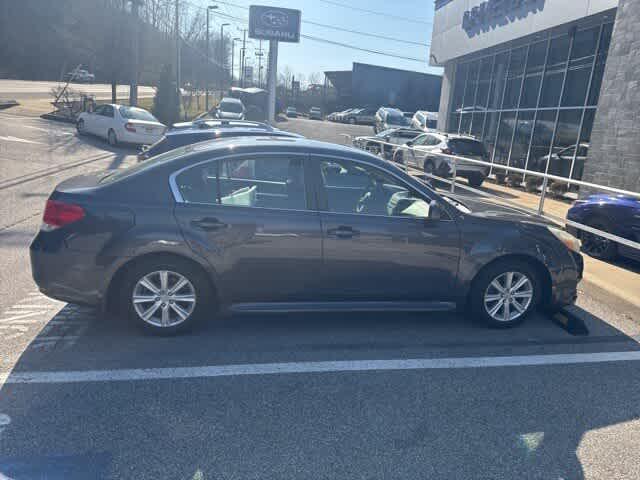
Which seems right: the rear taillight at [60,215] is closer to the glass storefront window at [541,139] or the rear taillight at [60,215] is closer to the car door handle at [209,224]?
the car door handle at [209,224]

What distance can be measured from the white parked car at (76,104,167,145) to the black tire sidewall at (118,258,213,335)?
553 inches

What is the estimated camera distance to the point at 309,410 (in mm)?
3270

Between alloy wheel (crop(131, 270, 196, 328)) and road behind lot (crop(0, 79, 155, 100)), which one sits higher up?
road behind lot (crop(0, 79, 155, 100))

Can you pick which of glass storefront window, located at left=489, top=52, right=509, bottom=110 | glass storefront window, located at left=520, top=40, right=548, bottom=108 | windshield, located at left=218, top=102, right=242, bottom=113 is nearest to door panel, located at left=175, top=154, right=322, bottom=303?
glass storefront window, located at left=520, top=40, right=548, bottom=108

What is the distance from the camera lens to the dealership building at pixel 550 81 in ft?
36.7

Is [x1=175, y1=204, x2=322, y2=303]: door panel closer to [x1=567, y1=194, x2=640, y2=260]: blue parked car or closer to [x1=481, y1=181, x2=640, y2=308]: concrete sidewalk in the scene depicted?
[x1=481, y1=181, x2=640, y2=308]: concrete sidewalk

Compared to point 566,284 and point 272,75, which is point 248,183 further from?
point 272,75

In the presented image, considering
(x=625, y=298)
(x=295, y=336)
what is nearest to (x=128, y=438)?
(x=295, y=336)

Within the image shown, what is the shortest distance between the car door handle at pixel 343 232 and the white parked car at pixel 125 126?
47.0 feet

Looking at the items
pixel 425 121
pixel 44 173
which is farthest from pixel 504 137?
pixel 44 173

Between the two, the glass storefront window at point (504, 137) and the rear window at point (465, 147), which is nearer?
the rear window at point (465, 147)

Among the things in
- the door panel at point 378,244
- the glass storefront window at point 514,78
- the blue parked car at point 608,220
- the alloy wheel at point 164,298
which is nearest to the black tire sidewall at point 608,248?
the blue parked car at point 608,220

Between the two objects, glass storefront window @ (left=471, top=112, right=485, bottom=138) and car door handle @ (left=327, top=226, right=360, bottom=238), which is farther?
glass storefront window @ (left=471, top=112, right=485, bottom=138)

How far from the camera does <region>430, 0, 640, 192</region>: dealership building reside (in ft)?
36.7
